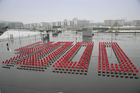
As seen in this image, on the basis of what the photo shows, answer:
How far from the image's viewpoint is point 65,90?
3389 millimetres

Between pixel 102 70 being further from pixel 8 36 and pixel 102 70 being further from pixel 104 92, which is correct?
pixel 8 36

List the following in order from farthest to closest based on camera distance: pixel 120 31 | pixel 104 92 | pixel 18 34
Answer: pixel 120 31 → pixel 18 34 → pixel 104 92

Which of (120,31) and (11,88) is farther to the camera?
(120,31)

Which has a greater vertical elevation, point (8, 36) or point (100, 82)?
point (8, 36)

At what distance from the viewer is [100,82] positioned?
151 inches

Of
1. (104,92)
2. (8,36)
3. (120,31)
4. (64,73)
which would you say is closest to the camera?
(104,92)

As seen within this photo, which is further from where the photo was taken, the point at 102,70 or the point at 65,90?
the point at 102,70

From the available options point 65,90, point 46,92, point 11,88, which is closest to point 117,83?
point 65,90

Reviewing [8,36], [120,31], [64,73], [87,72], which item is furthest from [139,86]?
[120,31]

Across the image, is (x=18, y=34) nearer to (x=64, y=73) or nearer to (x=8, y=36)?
(x=8, y=36)

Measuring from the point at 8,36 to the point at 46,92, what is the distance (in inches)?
691

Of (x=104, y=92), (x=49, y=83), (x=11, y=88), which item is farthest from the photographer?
(x=49, y=83)

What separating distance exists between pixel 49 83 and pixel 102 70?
254 cm

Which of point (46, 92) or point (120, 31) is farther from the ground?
point (120, 31)
